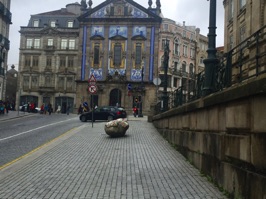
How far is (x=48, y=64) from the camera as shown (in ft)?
246

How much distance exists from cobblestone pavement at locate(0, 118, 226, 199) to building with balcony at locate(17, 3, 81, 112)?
6096cm

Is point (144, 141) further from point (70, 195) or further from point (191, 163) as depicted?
point (70, 195)

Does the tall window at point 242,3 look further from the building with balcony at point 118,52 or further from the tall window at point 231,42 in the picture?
the building with balcony at point 118,52

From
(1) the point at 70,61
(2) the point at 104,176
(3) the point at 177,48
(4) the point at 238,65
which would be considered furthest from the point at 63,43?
(4) the point at 238,65

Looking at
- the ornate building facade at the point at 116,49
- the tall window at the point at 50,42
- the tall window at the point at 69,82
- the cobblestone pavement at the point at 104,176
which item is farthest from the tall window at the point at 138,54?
the cobblestone pavement at the point at 104,176

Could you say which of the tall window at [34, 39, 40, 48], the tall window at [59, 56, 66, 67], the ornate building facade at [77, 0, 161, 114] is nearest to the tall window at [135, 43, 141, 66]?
the ornate building facade at [77, 0, 161, 114]

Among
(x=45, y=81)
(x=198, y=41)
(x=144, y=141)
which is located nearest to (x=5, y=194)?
(x=144, y=141)

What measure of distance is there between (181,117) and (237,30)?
1986 centimetres

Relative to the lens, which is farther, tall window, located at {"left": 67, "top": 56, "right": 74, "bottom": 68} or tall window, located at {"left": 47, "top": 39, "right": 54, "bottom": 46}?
tall window, located at {"left": 47, "top": 39, "right": 54, "bottom": 46}

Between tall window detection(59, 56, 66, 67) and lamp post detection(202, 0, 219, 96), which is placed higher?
tall window detection(59, 56, 66, 67)

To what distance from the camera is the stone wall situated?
18.4 feet

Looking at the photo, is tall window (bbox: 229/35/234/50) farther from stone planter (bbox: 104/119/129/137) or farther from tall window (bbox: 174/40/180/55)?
tall window (bbox: 174/40/180/55)

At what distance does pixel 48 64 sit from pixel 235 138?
234 feet

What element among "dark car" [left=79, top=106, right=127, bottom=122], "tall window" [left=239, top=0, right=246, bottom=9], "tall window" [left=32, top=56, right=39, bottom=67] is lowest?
"dark car" [left=79, top=106, right=127, bottom=122]
